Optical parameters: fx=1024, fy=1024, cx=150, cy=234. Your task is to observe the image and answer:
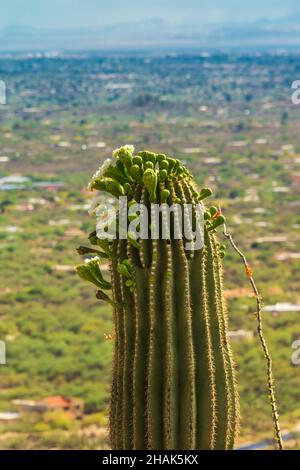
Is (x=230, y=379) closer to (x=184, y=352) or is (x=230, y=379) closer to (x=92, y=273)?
(x=184, y=352)

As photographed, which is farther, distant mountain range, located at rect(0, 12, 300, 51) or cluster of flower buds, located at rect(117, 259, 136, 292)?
distant mountain range, located at rect(0, 12, 300, 51)

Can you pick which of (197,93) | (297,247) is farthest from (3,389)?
(197,93)

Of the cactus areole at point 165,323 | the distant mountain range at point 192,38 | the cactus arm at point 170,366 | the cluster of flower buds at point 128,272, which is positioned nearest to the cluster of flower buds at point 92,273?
the cactus areole at point 165,323

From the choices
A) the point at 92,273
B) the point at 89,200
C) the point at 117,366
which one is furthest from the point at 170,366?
the point at 89,200

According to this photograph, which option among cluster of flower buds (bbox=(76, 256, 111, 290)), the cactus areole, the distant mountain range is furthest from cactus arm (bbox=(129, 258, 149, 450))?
the distant mountain range

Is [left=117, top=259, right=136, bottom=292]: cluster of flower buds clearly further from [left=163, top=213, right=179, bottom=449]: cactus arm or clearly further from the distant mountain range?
the distant mountain range

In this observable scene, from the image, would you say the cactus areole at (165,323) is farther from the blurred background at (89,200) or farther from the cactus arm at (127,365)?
the blurred background at (89,200)

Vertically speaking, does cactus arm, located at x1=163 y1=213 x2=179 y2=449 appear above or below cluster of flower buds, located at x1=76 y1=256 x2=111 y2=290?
below
